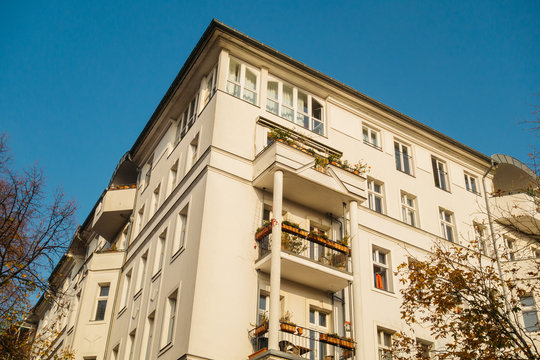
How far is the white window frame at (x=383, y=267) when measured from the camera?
25.1 m

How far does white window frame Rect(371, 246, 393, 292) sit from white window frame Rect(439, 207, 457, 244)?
466cm

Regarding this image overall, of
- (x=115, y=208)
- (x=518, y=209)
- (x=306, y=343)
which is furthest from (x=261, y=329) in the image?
(x=518, y=209)

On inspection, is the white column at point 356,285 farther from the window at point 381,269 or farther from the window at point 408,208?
the window at point 408,208

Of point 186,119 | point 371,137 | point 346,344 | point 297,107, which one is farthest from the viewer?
point 371,137

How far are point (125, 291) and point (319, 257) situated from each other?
34.9 feet

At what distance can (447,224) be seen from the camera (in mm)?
29844

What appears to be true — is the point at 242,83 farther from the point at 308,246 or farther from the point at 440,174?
the point at 440,174

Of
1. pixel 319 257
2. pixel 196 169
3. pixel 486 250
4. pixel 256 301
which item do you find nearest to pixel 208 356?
pixel 256 301

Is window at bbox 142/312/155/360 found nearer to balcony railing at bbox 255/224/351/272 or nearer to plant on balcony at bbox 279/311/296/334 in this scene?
balcony railing at bbox 255/224/351/272

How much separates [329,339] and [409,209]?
34.3 ft

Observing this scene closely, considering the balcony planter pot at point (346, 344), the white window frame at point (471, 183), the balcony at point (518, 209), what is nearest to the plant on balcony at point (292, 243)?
the balcony planter pot at point (346, 344)

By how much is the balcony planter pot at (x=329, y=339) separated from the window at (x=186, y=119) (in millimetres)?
11662

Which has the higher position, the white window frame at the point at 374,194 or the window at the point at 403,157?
the window at the point at 403,157

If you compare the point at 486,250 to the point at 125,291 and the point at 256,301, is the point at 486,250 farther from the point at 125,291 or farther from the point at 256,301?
the point at 125,291
